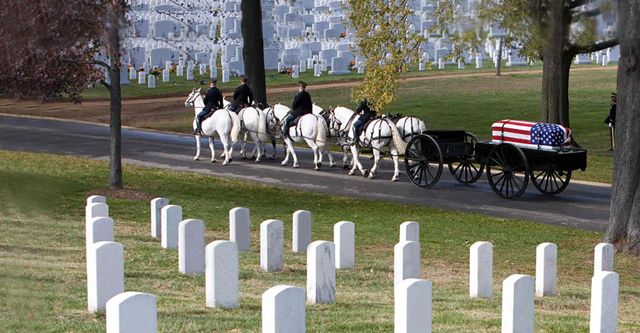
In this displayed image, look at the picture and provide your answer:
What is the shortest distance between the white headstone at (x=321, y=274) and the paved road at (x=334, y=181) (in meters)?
7.73

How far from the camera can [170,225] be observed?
1351 centimetres

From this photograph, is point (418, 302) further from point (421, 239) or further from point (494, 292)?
point (421, 239)

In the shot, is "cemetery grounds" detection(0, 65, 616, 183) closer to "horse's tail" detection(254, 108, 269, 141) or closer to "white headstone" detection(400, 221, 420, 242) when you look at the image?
"horse's tail" detection(254, 108, 269, 141)

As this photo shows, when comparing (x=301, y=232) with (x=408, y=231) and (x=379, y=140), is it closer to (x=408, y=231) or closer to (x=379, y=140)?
(x=408, y=231)

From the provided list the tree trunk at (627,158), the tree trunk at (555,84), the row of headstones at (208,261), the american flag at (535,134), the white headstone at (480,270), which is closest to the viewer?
the row of headstones at (208,261)

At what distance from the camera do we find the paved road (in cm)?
2088

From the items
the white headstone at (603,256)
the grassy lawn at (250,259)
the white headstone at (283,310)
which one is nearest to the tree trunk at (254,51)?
the grassy lawn at (250,259)

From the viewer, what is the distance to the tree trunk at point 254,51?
35656 millimetres

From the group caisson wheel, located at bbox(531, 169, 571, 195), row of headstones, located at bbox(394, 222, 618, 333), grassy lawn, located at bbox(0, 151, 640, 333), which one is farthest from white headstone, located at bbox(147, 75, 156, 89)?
row of headstones, located at bbox(394, 222, 618, 333)

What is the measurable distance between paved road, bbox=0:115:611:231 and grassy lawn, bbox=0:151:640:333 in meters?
1.03

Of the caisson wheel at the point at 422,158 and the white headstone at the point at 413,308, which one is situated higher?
the white headstone at the point at 413,308

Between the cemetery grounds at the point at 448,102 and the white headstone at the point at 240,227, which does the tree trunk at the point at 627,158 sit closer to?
the white headstone at the point at 240,227

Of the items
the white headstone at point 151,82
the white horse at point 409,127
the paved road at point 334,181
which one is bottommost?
the paved road at point 334,181

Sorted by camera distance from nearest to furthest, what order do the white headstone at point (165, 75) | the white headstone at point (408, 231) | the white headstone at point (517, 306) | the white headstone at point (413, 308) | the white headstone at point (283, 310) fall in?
the white headstone at point (283, 310) → the white headstone at point (413, 308) → the white headstone at point (517, 306) → the white headstone at point (408, 231) → the white headstone at point (165, 75)
